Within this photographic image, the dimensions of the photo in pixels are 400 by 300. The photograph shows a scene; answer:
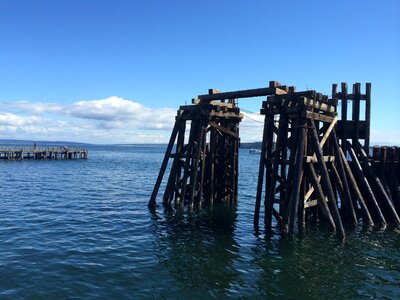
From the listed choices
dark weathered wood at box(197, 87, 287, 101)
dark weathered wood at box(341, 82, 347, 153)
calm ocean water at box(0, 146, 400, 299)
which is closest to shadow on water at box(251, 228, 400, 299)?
calm ocean water at box(0, 146, 400, 299)

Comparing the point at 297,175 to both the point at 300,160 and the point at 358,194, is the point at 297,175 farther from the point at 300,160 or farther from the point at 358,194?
the point at 358,194

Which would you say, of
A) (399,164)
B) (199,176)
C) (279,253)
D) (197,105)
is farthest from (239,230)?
(399,164)

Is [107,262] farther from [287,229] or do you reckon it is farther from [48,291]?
[287,229]

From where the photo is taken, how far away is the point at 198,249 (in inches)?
536

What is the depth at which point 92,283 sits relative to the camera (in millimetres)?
10266

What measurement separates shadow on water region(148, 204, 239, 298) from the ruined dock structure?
1.64 meters

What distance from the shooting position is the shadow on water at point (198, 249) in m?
10.4

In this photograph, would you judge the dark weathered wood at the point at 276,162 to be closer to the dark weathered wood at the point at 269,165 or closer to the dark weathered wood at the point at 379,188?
the dark weathered wood at the point at 269,165

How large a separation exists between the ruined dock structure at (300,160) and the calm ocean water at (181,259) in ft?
4.83

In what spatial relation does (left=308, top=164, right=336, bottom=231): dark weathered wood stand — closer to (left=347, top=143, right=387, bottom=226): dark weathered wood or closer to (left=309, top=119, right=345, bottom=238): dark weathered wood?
(left=309, top=119, right=345, bottom=238): dark weathered wood

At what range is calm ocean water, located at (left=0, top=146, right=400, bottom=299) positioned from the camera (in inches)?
396

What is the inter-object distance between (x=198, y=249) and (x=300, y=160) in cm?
548

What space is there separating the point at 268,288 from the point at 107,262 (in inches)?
217

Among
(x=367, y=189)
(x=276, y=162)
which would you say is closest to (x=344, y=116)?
(x=367, y=189)
